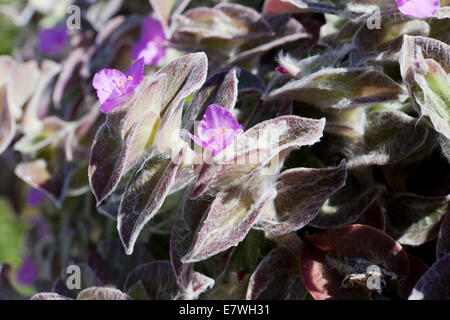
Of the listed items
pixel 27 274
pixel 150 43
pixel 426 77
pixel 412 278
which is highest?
pixel 426 77

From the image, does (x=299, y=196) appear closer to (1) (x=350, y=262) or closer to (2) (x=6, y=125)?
(1) (x=350, y=262)

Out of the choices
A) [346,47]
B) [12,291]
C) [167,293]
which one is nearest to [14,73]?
[12,291]

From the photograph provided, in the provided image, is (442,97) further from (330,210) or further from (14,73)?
(14,73)

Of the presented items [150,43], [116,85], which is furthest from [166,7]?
[116,85]

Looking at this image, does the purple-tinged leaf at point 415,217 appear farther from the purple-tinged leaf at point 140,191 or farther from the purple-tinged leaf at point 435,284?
the purple-tinged leaf at point 140,191

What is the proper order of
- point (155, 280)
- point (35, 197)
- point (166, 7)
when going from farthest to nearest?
point (35, 197) → point (166, 7) → point (155, 280)

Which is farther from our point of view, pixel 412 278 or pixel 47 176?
pixel 47 176
